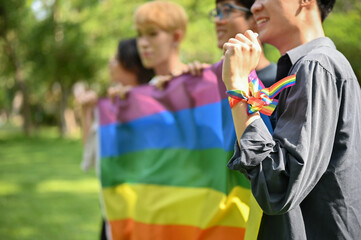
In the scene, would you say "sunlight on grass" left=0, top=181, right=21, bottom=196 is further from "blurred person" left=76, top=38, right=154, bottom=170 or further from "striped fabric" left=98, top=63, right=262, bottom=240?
"striped fabric" left=98, top=63, right=262, bottom=240

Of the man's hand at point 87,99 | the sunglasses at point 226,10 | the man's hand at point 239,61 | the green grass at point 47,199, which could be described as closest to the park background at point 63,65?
the green grass at point 47,199

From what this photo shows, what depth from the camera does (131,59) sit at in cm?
411

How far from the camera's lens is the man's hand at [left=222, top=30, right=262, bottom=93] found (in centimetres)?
160

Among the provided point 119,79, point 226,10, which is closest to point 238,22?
point 226,10

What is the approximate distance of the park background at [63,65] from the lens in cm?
696

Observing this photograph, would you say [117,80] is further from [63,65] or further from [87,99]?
[63,65]

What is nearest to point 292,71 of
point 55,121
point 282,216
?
point 282,216

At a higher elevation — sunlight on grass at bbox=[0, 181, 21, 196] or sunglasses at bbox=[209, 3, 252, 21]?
sunglasses at bbox=[209, 3, 252, 21]

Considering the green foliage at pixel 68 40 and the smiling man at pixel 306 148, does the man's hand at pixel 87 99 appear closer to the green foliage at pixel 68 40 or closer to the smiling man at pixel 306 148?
the smiling man at pixel 306 148

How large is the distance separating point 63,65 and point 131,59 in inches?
751

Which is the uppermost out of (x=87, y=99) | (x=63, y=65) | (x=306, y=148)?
(x=306, y=148)

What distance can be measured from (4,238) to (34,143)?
14941 mm

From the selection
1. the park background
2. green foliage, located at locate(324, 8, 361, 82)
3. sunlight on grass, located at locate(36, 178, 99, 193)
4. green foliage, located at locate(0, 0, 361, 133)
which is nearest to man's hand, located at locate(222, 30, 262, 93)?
the park background

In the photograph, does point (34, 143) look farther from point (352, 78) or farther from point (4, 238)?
point (352, 78)
